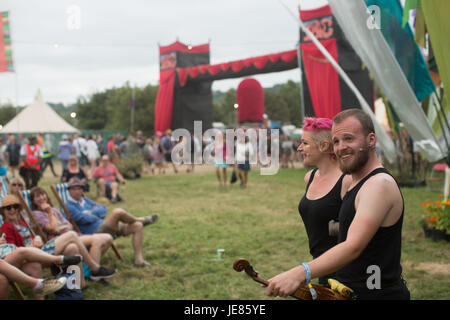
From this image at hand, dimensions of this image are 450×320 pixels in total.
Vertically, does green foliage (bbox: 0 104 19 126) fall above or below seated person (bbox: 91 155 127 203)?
above

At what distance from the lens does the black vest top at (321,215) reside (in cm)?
230

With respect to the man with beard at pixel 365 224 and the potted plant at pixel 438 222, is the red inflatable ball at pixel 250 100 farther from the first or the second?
the man with beard at pixel 365 224

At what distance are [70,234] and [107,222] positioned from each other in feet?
3.21

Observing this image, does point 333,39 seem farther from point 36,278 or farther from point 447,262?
point 36,278

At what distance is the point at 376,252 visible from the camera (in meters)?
1.75

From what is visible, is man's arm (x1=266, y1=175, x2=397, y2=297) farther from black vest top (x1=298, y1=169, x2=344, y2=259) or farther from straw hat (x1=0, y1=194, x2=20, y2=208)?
straw hat (x1=0, y1=194, x2=20, y2=208)

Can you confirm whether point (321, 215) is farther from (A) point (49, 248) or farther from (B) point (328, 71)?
(B) point (328, 71)

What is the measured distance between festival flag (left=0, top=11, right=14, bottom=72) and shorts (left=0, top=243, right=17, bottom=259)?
653 centimetres

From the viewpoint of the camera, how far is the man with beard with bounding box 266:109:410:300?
1.62m

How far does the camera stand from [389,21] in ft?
21.2

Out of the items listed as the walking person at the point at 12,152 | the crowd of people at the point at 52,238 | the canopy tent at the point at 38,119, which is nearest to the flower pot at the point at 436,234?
the crowd of people at the point at 52,238

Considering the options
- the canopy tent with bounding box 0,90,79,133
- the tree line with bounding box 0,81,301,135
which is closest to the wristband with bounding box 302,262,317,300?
the canopy tent with bounding box 0,90,79,133

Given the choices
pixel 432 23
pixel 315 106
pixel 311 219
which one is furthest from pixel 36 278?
pixel 315 106

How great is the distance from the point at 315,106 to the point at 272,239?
34.5ft
